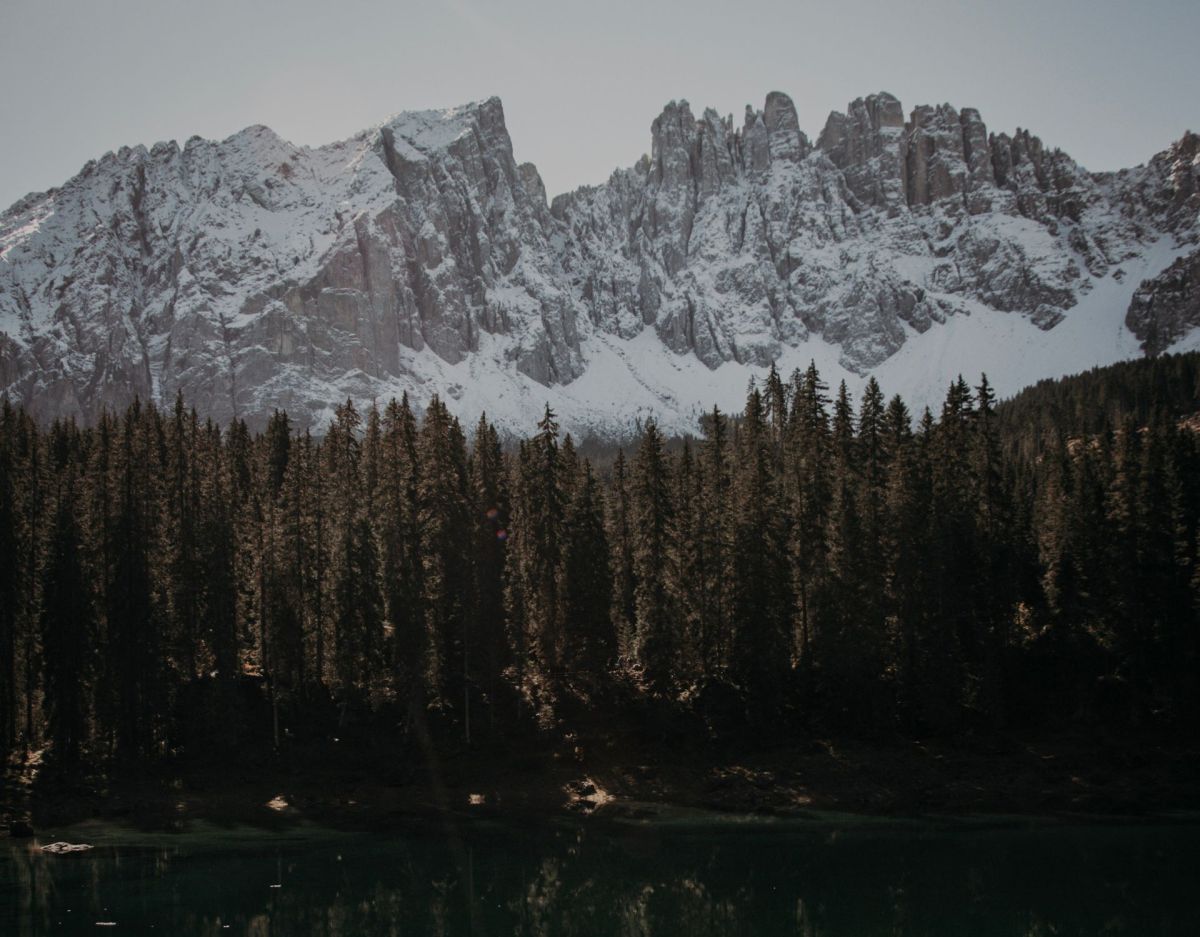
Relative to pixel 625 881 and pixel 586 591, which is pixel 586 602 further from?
pixel 625 881

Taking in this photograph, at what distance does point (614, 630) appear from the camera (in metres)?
60.5

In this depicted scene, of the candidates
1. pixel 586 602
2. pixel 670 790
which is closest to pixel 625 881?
pixel 670 790

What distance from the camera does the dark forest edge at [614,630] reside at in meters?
53.8

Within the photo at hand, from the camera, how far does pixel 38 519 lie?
5919 centimetres

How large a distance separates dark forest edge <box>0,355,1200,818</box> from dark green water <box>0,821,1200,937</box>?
17.2 ft

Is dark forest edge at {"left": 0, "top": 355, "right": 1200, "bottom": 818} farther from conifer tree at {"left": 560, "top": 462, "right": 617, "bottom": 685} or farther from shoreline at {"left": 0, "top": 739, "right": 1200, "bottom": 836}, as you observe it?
shoreline at {"left": 0, "top": 739, "right": 1200, "bottom": 836}

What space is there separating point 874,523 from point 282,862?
31.2 metres

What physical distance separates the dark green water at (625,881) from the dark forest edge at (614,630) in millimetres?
5228

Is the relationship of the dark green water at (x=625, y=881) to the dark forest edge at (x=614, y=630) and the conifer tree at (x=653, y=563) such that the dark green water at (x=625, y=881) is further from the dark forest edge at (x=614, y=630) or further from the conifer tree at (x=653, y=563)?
the conifer tree at (x=653, y=563)

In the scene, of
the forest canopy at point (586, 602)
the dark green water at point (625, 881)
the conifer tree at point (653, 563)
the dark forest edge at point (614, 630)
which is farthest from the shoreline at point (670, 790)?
the conifer tree at point (653, 563)

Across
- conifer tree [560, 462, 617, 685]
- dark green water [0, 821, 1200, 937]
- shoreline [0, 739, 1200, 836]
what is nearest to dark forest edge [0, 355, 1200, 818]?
conifer tree [560, 462, 617, 685]

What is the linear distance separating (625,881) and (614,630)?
21315 mm

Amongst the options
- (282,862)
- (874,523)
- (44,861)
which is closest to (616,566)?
(874,523)

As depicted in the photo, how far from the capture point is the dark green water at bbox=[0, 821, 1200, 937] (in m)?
35.4
